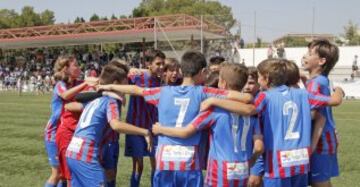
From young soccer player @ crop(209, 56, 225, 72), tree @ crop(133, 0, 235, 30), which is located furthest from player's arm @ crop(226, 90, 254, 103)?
tree @ crop(133, 0, 235, 30)

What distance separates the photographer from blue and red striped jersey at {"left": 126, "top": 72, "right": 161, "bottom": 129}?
22.4 ft

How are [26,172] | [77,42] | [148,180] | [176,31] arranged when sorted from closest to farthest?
1. [148,180]
2. [26,172]
3. [176,31]
4. [77,42]

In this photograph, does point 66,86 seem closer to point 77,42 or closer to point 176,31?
point 176,31

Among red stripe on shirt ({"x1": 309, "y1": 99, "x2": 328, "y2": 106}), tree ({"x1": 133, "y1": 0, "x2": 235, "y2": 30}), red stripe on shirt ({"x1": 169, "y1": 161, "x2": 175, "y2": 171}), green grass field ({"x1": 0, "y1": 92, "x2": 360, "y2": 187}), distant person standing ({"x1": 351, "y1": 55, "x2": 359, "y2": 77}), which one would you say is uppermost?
tree ({"x1": 133, "y1": 0, "x2": 235, "y2": 30})

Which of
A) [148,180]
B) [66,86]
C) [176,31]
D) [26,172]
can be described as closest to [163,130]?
[66,86]

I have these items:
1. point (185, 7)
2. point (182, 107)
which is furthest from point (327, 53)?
point (185, 7)

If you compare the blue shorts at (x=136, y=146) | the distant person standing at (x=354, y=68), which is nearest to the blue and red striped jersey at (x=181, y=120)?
the blue shorts at (x=136, y=146)

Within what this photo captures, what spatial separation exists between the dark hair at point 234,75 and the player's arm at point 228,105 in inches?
7.1

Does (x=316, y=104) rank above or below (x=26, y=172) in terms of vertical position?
above

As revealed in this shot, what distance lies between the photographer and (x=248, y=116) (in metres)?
4.50

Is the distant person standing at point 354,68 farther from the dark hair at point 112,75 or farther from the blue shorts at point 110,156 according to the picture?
the dark hair at point 112,75

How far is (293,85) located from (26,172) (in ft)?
17.4

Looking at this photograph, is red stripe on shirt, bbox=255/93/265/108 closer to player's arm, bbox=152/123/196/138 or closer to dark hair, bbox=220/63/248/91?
A: dark hair, bbox=220/63/248/91

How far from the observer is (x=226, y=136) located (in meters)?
4.43
